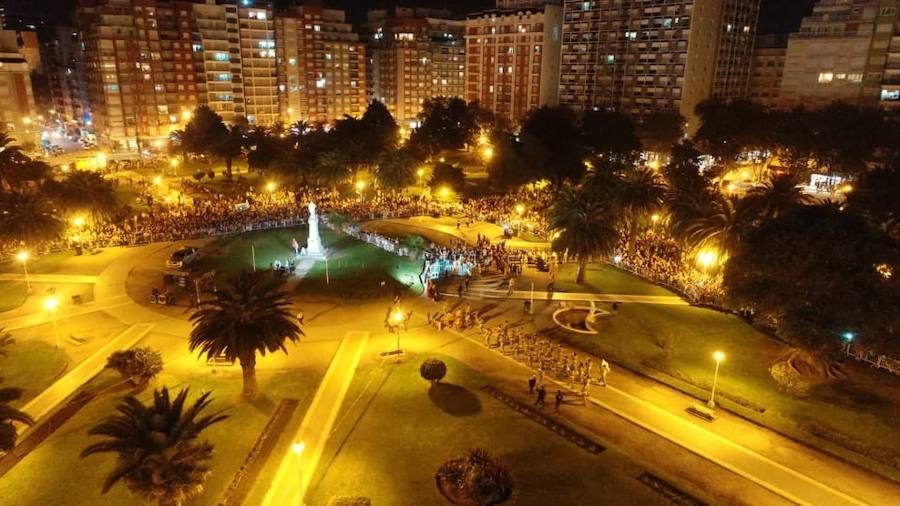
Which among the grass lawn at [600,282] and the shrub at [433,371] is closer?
the shrub at [433,371]

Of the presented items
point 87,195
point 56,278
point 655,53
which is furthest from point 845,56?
point 56,278

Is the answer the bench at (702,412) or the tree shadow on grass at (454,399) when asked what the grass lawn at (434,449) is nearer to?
the tree shadow on grass at (454,399)

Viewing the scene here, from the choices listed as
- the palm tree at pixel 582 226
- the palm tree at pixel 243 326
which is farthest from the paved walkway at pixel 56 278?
the palm tree at pixel 582 226

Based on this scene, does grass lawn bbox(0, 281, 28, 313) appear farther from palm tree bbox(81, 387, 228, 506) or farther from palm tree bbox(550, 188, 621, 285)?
palm tree bbox(550, 188, 621, 285)

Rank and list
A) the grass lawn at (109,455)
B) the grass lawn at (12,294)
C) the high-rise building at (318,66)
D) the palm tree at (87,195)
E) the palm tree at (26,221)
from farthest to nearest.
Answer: the high-rise building at (318,66) < the palm tree at (87,195) < the palm tree at (26,221) < the grass lawn at (12,294) < the grass lawn at (109,455)

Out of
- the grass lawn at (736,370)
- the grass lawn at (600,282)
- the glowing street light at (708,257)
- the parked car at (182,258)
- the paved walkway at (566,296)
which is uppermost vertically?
the glowing street light at (708,257)

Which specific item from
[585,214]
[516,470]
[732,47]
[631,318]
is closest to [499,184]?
[585,214]

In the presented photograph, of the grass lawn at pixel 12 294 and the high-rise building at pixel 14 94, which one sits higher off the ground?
the high-rise building at pixel 14 94

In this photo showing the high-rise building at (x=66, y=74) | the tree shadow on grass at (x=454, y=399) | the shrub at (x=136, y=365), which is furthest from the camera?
the high-rise building at (x=66, y=74)
